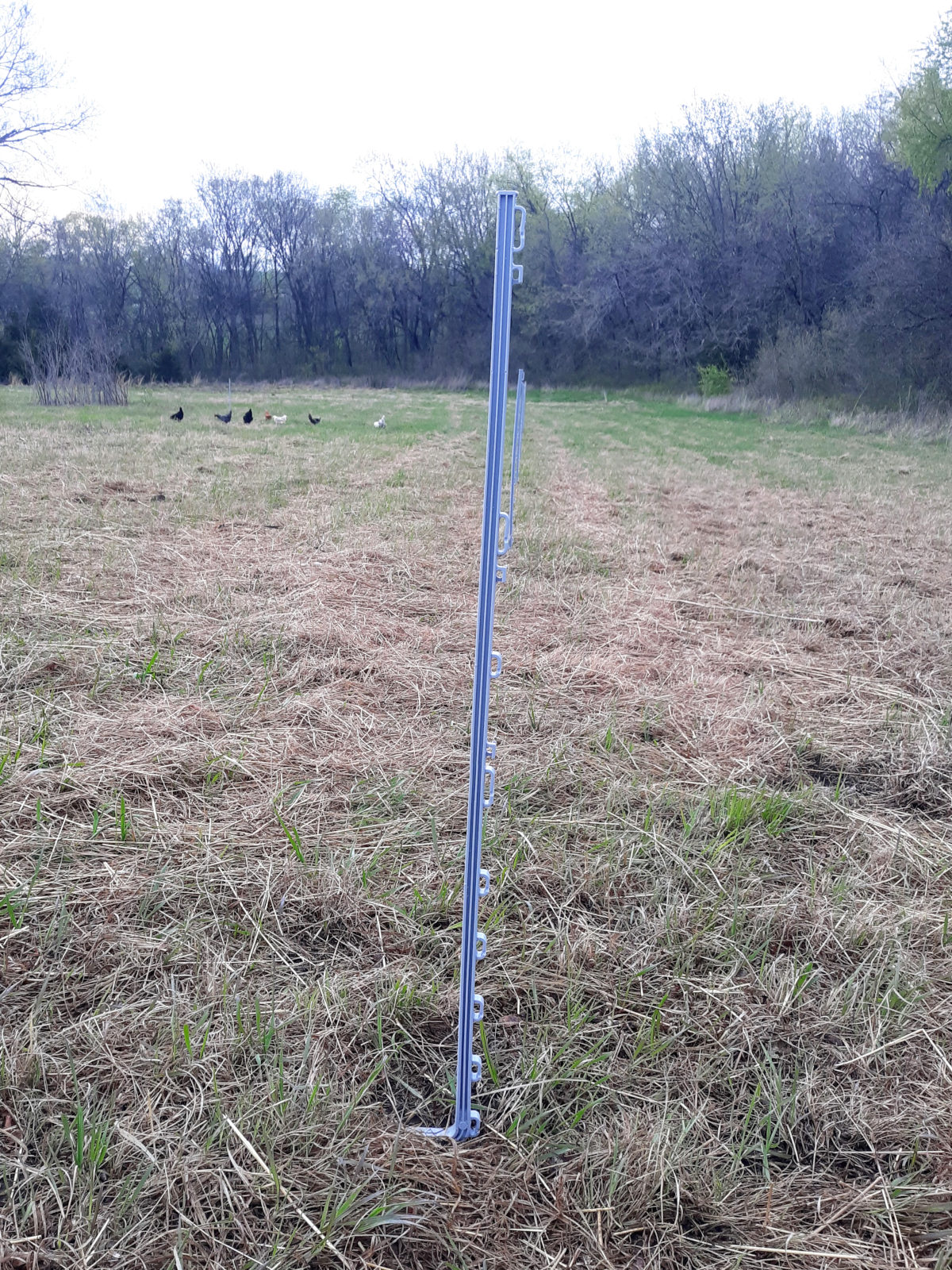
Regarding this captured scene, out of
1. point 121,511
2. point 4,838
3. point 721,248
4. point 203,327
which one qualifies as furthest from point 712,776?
point 203,327

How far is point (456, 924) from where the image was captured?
2.20 metres

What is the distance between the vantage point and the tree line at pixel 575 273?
2281 cm

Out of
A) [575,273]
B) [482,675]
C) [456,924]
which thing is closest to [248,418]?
[456,924]

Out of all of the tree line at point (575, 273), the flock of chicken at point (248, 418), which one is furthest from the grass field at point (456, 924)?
the tree line at point (575, 273)

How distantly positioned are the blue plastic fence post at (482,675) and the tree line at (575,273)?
18.4m

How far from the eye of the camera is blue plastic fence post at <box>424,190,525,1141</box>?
4.74 ft

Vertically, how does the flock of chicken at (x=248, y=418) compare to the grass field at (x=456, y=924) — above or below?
above

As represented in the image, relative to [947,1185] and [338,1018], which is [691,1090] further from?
[338,1018]

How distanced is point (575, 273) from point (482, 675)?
117ft

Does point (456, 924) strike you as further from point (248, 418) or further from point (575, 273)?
point (575, 273)

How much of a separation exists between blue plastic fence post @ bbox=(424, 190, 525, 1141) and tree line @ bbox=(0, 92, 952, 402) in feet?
60.5

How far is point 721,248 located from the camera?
3003 centimetres

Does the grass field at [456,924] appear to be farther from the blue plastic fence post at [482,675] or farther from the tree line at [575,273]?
the tree line at [575,273]

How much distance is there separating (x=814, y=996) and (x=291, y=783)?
1617 mm
